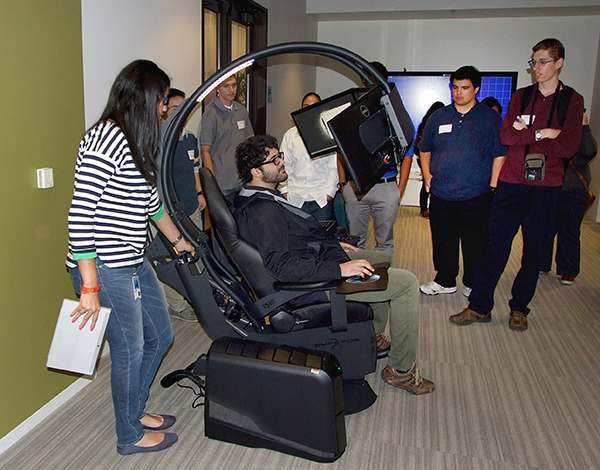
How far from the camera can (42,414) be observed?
2266 mm

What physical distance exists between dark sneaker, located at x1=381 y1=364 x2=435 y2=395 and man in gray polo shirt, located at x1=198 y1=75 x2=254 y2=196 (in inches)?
80.2

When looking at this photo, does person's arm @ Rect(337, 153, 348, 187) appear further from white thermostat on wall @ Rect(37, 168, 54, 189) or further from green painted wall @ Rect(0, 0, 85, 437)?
white thermostat on wall @ Rect(37, 168, 54, 189)

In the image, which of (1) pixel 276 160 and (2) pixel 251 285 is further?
(1) pixel 276 160

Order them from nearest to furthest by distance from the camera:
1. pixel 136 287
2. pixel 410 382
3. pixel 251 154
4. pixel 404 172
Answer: pixel 136 287 < pixel 251 154 < pixel 410 382 < pixel 404 172

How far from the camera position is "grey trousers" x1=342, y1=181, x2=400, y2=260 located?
153 inches

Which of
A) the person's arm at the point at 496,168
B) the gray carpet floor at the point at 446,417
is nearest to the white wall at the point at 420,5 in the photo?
the person's arm at the point at 496,168

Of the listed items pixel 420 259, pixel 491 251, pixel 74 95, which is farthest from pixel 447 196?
pixel 74 95

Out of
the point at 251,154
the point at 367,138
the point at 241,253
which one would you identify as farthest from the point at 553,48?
the point at 241,253

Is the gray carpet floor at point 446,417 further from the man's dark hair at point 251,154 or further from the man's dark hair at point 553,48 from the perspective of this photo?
the man's dark hair at point 553,48

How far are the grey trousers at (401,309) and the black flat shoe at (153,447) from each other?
0.92 meters

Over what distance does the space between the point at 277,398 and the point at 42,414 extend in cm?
107

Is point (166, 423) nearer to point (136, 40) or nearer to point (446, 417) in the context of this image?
point (446, 417)

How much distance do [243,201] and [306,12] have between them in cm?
537

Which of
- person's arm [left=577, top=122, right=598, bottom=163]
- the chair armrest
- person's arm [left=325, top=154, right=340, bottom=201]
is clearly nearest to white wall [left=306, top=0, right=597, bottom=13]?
person's arm [left=577, top=122, right=598, bottom=163]
